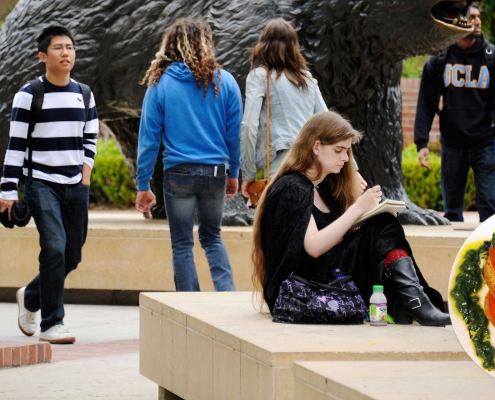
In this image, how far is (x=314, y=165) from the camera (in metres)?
4.13

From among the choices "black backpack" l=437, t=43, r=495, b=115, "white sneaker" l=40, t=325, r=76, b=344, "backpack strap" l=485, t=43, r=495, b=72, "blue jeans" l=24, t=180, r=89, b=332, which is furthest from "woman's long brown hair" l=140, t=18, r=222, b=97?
"backpack strap" l=485, t=43, r=495, b=72

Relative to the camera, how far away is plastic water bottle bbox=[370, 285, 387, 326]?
3.81 meters

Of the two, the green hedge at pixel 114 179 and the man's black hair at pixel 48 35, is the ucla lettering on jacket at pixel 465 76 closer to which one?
the man's black hair at pixel 48 35

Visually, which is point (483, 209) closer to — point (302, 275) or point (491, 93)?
point (491, 93)

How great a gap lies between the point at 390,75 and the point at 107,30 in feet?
7.47

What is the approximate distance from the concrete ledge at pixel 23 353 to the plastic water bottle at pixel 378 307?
2.09 m

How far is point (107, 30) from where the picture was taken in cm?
831

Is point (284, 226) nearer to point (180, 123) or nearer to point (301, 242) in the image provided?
point (301, 242)

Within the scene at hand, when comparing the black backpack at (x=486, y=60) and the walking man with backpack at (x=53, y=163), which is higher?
the black backpack at (x=486, y=60)

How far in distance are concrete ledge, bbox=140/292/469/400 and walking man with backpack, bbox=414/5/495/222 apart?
4.00m

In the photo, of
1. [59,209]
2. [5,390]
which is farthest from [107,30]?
[5,390]

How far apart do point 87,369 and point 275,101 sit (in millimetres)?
1792

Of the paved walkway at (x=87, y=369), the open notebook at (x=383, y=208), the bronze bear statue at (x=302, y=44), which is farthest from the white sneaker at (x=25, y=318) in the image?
the open notebook at (x=383, y=208)

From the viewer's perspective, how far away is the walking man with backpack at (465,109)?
7945 millimetres
